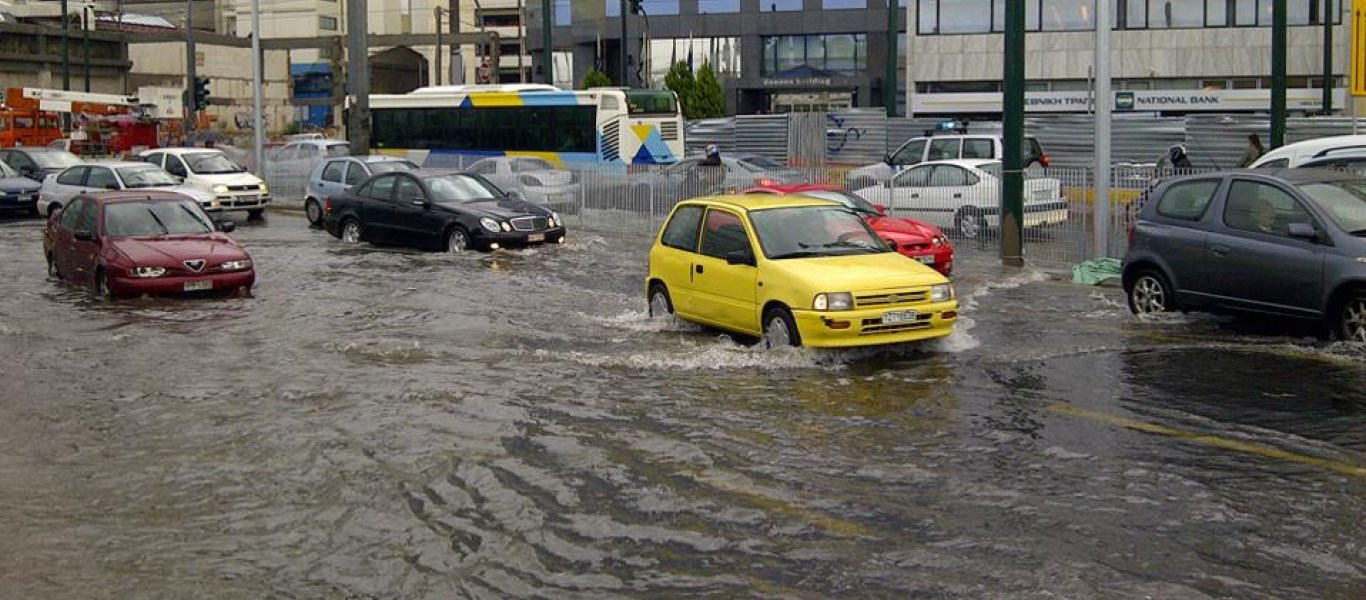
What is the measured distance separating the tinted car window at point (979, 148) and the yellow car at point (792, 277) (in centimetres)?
1744

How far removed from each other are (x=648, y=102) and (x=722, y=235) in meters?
23.0

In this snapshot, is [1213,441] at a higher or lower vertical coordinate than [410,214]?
lower

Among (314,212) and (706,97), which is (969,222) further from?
(706,97)

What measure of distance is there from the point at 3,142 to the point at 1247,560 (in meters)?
54.9

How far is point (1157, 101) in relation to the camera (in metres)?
59.1

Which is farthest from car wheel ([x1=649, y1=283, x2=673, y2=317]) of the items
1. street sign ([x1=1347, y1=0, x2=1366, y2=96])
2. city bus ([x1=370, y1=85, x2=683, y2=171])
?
city bus ([x1=370, y1=85, x2=683, y2=171])

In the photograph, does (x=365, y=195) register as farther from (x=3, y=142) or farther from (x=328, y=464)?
(x=3, y=142)

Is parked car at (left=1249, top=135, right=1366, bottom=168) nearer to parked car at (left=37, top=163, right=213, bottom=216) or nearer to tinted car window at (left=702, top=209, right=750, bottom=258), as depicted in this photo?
tinted car window at (left=702, top=209, right=750, bottom=258)

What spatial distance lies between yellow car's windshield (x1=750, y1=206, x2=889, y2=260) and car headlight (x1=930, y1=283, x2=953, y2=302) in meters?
0.93

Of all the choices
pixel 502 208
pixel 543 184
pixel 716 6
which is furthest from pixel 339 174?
pixel 716 6

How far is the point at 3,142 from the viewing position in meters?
54.9

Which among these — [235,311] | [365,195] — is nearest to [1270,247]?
[235,311]

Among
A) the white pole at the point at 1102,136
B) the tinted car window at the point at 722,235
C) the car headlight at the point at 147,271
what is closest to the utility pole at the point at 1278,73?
the white pole at the point at 1102,136

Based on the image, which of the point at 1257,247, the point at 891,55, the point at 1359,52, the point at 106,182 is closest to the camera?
the point at 1257,247
